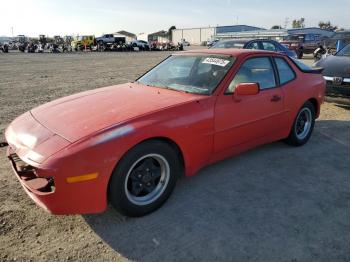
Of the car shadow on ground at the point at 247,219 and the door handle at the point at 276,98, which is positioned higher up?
the door handle at the point at 276,98

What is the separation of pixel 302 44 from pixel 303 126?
23350 mm

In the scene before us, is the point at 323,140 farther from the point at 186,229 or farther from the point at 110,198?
the point at 110,198

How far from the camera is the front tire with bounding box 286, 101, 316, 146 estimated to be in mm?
5039

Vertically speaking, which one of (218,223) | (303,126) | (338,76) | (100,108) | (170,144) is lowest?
(218,223)

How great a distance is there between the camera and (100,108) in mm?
3482

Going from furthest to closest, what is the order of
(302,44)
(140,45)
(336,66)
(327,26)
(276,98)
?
1. (327,26)
2. (140,45)
3. (302,44)
4. (336,66)
5. (276,98)

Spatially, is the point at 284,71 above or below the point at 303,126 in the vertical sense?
above

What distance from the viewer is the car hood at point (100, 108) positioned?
10.0ft

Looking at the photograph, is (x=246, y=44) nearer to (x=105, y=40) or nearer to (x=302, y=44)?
(x=302, y=44)

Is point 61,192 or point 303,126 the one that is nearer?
point 61,192

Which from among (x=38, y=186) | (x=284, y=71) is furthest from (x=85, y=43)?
(x=38, y=186)

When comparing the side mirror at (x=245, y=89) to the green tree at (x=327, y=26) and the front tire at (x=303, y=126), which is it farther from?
the green tree at (x=327, y=26)

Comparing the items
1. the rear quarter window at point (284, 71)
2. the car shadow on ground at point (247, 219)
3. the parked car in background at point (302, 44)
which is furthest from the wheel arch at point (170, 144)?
the parked car in background at point (302, 44)

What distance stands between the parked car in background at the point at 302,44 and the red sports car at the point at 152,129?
837 inches
